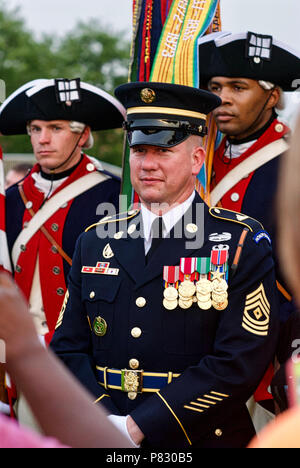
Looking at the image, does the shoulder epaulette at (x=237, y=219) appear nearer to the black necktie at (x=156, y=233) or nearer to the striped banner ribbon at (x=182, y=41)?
the black necktie at (x=156, y=233)

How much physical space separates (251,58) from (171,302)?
175 cm

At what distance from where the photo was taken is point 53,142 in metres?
4.80

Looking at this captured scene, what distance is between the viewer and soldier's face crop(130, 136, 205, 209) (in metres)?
3.35

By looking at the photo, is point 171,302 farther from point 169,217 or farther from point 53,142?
point 53,142

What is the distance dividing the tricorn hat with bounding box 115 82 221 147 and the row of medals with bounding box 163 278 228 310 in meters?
0.67

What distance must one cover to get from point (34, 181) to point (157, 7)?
1435 mm

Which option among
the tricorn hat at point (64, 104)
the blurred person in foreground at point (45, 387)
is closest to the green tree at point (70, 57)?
the tricorn hat at point (64, 104)

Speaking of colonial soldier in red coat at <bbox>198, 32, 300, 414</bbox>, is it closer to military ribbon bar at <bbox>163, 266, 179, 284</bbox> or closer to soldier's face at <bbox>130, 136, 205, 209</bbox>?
soldier's face at <bbox>130, 136, 205, 209</bbox>

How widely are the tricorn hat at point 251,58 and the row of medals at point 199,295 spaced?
161 cm

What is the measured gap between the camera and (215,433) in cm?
302

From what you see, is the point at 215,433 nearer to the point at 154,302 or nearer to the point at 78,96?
the point at 154,302

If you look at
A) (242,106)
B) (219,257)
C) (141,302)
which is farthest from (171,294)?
(242,106)

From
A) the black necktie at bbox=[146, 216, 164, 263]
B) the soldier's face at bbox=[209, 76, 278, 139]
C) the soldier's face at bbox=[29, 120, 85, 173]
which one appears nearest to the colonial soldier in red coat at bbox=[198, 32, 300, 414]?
the soldier's face at bbox=[209, 76, 278, 139]

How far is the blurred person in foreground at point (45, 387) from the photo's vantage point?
51.2 inches
